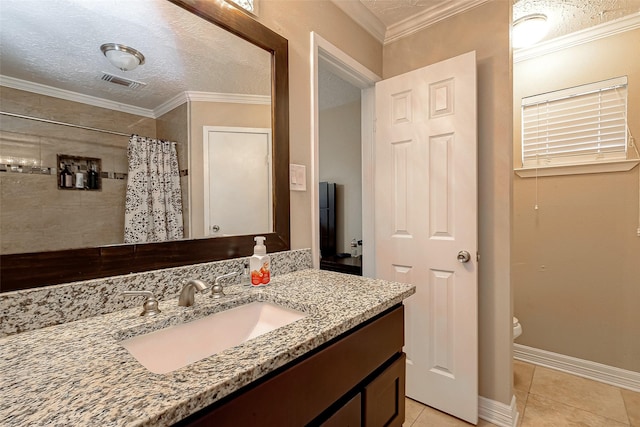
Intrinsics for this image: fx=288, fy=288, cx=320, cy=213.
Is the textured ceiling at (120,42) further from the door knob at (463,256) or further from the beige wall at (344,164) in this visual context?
the beige wall at (344,164)

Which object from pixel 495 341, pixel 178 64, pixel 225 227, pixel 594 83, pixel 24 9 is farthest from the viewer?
pixel 594 83

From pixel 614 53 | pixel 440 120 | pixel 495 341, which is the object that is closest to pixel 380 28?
pixel 440 120

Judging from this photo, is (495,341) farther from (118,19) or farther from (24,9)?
(24,9)

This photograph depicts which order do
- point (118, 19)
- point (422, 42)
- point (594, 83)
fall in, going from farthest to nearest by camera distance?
point (594, 83) → point (422, 42) → point (118, 19)

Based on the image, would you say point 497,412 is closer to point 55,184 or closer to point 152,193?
point 152,193

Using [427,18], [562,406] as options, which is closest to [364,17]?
[427,18]

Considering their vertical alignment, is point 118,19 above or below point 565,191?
above

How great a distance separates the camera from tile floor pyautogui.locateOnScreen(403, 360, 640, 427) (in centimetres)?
158

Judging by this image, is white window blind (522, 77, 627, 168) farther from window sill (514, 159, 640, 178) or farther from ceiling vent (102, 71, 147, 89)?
ceiling vent (102, 71, 147, 89)

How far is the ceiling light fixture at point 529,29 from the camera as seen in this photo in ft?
5.92

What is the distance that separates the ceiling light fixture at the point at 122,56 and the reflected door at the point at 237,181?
0.29 m

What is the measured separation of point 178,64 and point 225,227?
60cm

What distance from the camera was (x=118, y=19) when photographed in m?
0.86

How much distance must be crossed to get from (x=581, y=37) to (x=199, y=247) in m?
2.78
